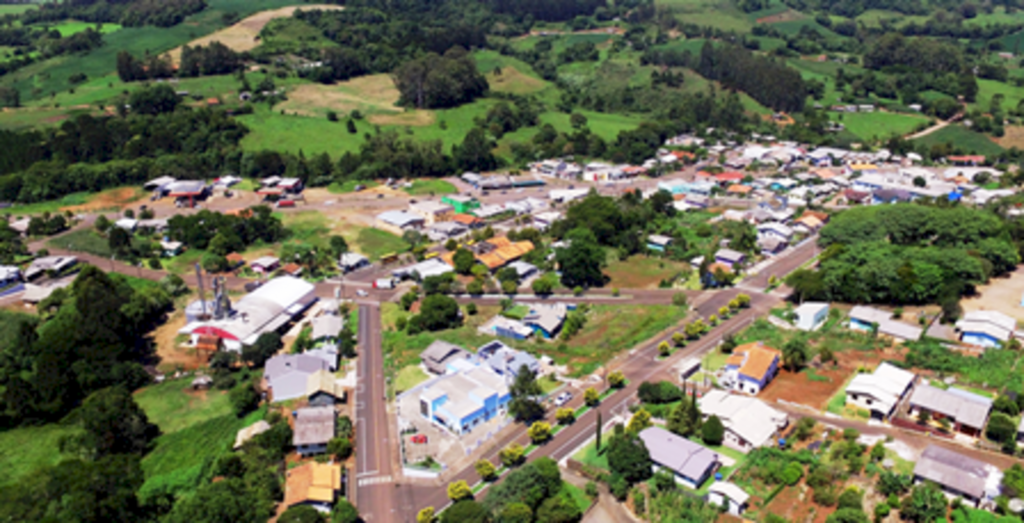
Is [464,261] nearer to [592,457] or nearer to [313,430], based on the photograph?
[313,430]

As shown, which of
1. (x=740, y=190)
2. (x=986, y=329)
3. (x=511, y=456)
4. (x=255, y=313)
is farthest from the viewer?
(x=740, y=190)

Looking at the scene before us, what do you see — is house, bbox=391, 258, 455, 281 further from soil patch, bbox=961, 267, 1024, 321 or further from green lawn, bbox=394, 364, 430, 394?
soil patch, bbox=961, 267, 1024, 321

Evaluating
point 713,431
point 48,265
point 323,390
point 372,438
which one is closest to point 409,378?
point 323,390

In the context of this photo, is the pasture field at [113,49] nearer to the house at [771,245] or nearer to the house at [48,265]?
the house at [48,265]

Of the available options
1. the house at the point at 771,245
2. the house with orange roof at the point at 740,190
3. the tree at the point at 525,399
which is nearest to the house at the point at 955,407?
the tree at the point at 525,399

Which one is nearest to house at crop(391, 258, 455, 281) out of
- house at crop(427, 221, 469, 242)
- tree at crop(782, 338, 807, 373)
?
house at crop(427, 221, 469, 242)

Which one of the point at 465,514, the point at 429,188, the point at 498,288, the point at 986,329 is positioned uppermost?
the point at 465,514
